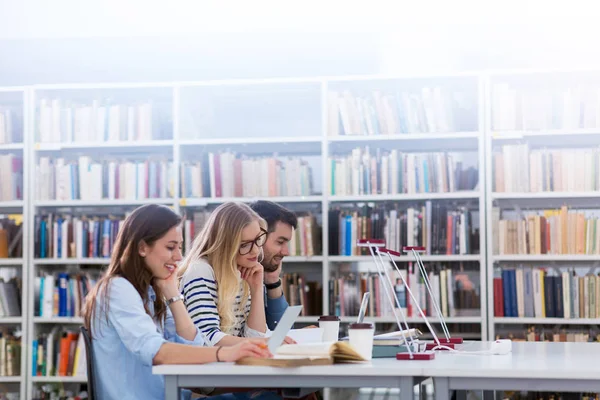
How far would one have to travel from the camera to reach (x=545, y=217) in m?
4.95

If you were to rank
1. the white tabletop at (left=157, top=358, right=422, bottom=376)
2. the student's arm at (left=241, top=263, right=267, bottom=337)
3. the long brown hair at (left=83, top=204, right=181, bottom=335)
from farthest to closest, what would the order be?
the student's arm at (left=241, top=263, right=267, bottom=337), the long brown hair at (left=83, top=204, right=181, bottom=335), the white tabletop at (left=157, top=358, right=422, bottom=376)

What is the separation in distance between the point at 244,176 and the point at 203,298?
237 centimetres

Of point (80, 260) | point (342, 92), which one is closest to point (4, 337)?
point (80, 260)

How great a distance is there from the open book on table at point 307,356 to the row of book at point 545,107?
9.87 ft

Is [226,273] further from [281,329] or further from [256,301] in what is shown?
[281,329]

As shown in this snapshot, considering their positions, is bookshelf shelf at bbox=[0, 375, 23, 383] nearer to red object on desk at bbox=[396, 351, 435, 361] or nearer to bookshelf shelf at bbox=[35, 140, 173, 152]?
bookshelf shelf at bbox=[35, 140, 173, 152]

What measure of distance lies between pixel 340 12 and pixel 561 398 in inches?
99.3

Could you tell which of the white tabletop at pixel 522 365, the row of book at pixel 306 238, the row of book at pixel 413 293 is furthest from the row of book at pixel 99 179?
the white tabletop at pixel 522 365

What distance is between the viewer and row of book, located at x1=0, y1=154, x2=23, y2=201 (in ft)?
17.2

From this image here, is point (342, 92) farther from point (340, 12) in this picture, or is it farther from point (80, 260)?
point (80, 260)

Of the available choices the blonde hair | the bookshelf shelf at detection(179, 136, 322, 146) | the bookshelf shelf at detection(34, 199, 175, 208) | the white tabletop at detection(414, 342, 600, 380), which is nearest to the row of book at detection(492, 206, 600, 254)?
the bookshelf shelf at detection(179, 136, 322, 146)

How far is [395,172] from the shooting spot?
16.6ft

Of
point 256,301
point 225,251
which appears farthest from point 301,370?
point 256,301

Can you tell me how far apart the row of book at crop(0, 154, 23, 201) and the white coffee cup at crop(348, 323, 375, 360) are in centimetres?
347
